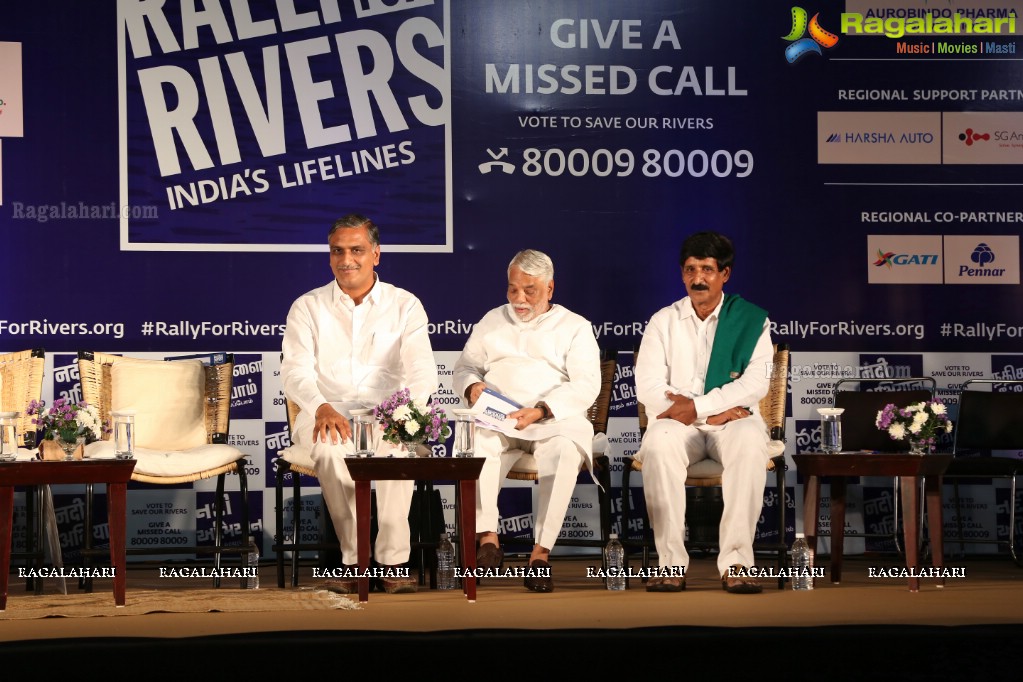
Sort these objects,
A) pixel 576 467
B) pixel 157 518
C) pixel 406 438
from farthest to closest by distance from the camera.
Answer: pixel 157 518 < pixel 576 467 < pixel 406 438

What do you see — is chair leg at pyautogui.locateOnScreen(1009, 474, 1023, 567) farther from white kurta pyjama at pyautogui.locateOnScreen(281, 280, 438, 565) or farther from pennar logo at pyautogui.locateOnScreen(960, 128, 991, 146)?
white kurta pyjama at pyautogui.locateOnScreen(281, 280, 438, 565)

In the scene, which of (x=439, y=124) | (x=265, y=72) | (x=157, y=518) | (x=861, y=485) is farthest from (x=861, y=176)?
(x=157, y=518)

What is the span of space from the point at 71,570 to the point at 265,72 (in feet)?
9.10

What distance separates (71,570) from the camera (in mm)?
5809

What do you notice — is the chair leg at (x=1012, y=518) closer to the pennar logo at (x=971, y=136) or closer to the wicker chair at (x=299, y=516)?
the pennar logo at (x=971, y=136)

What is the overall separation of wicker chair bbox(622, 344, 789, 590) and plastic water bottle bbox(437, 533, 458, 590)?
2.76ft

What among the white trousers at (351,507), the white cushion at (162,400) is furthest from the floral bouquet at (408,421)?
the white cushion at (162,400)

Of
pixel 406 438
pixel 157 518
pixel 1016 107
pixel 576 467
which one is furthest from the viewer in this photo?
pixel 1016 107

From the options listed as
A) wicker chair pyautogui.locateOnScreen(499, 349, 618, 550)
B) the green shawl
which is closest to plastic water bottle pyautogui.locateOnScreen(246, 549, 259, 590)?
wicker chair pyautogui.locateOnScreen(499, 349, 618, 550)

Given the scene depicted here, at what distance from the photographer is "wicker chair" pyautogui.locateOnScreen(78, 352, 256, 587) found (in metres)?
5.70

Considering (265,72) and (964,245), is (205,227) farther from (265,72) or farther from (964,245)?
(964,245)

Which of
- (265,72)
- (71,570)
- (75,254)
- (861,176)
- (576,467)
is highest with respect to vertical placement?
(265,72)

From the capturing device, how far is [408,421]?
5102mm

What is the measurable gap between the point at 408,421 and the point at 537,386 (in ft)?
3.31
